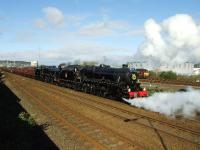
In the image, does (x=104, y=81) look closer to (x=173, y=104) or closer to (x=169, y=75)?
(x=173, y=104)

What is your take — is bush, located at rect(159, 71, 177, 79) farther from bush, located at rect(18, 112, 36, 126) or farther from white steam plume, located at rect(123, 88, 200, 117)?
bush, located at rect(18, 112, 36, 126)

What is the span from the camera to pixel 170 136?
1300 cm

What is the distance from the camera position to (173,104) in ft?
70.3

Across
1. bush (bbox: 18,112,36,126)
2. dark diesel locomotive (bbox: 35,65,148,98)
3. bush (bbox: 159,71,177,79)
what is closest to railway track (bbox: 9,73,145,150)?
bush (bbox: 18,112,36,126)

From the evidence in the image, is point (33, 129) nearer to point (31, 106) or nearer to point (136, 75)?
point (31, 106)

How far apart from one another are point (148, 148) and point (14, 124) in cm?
768

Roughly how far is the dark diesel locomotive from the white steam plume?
1.10 meters

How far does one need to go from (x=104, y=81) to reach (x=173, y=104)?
Result: 7925 millimetres

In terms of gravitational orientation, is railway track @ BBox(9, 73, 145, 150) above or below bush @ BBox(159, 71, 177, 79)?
below

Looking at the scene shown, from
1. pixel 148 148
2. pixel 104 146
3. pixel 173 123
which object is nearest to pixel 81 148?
pixel 104 146

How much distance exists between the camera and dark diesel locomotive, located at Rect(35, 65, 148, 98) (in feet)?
80.2

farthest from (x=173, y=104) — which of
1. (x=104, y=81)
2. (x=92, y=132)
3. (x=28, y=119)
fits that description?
(x=28, y=119)

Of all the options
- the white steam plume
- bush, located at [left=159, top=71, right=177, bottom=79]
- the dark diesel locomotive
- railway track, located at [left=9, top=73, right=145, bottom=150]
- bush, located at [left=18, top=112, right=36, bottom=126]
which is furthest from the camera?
bush, located at [left=159, top=71, right=177, bottom=79]

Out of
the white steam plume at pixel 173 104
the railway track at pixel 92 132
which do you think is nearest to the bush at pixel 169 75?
the white steam plume at pixel 173 104
